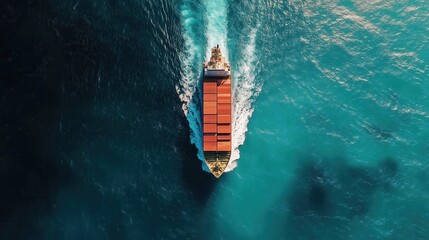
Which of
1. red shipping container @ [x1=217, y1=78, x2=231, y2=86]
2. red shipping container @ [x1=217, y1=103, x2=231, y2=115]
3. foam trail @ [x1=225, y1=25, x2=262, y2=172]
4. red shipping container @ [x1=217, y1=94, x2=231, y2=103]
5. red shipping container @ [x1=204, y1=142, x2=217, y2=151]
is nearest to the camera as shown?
red shipping container @ [x1=204, y1=142, x2=217, y2=151]

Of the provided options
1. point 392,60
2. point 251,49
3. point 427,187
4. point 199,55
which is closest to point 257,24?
point 251,49

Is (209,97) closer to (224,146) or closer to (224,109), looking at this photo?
(224,109)

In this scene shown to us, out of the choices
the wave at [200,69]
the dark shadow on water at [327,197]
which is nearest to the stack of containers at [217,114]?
the wave at [200,69]

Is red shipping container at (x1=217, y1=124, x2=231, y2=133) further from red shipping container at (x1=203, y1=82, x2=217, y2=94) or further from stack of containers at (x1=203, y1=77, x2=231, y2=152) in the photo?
red shipping container at (x1=203, y1=82, x2=217, y2=94)

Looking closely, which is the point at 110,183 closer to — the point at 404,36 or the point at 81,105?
the point at 81,105

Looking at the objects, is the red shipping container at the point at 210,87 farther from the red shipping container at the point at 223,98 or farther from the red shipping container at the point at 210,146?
the red shipping container at the point at 210,146

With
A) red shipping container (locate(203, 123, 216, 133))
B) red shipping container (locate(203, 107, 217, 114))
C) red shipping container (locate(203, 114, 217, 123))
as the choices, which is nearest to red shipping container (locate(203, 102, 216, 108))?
red shipping container (locate(203, 107, 217, 114))
